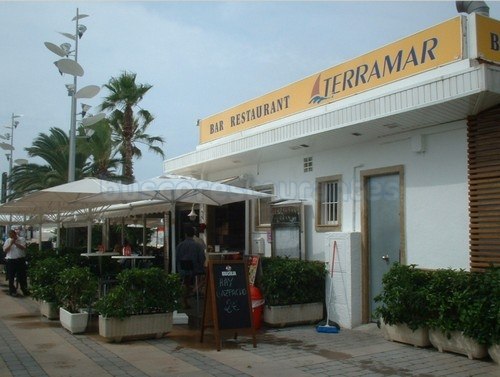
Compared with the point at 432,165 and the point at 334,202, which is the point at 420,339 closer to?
the point at 432,165

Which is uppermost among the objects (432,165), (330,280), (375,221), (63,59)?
(63,59)

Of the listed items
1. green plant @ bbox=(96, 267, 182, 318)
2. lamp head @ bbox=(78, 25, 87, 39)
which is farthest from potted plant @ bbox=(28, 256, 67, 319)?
lamp head @ bbox=(78, 25, 87, 39)

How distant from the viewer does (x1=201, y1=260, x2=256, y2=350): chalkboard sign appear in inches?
301

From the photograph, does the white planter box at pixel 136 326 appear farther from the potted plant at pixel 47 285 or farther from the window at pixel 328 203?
the window at pixel 328 203

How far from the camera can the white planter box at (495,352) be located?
6394 millimetres

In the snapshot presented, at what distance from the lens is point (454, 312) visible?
693cm

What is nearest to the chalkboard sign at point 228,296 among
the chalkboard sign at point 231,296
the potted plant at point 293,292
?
the chalkboard sign at point 231,296

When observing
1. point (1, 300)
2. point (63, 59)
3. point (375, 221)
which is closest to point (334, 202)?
point (375, 221)

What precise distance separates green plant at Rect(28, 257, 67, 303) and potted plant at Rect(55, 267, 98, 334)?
1.01 m

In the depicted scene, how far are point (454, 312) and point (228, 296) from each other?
10.1 feet

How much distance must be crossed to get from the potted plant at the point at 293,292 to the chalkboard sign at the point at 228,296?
1.35m

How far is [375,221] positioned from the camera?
9.10 m

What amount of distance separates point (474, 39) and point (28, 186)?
2193 cm

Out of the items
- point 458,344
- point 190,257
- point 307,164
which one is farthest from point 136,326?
point 307,164
